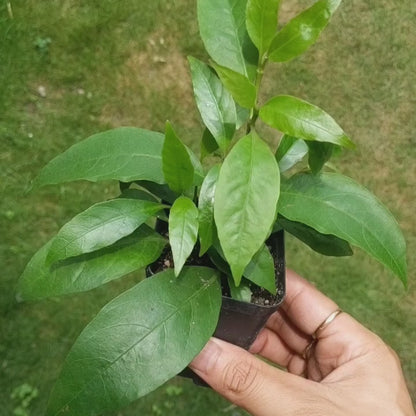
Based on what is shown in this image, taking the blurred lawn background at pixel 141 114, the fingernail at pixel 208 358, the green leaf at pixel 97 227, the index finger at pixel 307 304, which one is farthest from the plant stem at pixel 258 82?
the blurred lawn background at pixel 141 114

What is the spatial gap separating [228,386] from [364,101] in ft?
5.50

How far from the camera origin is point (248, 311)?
114 cm

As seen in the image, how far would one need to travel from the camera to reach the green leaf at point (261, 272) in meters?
1.07

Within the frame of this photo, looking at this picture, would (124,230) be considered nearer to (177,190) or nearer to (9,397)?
(177,190)

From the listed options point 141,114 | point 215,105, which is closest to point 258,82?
point 215,105

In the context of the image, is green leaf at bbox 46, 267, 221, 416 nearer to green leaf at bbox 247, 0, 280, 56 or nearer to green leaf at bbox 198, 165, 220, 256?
green leaf at bbox 198, 165, 220, 256

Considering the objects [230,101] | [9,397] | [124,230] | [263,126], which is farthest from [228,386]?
[263,126]

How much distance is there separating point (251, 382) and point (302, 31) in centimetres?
68

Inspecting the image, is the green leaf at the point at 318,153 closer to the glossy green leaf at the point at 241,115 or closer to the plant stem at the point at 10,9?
the glossy green leaf at the point at 241,115

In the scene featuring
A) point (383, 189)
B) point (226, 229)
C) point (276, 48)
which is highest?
point (276, 48)

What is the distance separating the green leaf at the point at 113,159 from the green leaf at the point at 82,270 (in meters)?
0.14

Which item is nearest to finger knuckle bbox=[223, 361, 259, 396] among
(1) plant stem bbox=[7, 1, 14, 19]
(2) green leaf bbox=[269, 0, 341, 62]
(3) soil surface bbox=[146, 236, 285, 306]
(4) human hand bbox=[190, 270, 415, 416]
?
(4) human hand bbox=[190, 270, 415, 416]

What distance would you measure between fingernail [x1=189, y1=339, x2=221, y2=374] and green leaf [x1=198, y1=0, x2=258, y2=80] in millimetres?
566

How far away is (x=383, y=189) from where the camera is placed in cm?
237
